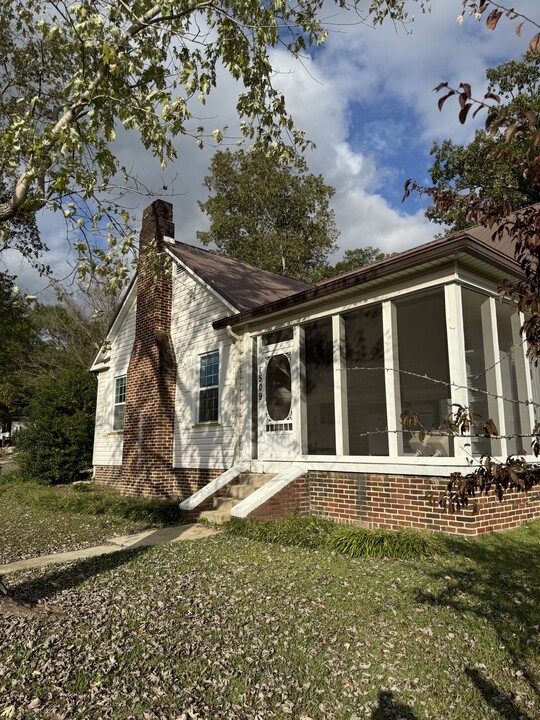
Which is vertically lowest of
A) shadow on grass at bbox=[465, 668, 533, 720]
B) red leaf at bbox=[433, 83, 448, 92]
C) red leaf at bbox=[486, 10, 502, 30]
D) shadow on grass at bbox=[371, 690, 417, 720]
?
shadow on grass at bbox=[371, 690, 417, 720]

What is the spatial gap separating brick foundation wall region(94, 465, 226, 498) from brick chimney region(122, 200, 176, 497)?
0.02 m

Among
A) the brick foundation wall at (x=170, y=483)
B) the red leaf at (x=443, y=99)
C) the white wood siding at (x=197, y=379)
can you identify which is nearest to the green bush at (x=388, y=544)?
the white wood siding at (x=197, y=379)

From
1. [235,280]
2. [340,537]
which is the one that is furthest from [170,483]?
[340,537]

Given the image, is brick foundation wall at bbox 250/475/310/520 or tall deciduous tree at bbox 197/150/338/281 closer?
brick foundation wall at bbox 250/475/310/520

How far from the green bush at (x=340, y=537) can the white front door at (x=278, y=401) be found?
1.66 m

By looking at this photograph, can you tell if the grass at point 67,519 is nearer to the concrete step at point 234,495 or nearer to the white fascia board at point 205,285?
the concrete step at point 234,495

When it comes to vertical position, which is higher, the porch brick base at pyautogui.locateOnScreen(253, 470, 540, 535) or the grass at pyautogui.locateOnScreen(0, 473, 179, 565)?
the porch brick base at pyautogui.locateOnScreen(253, 470, 540, 535)

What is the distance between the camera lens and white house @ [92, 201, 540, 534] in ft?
23.6

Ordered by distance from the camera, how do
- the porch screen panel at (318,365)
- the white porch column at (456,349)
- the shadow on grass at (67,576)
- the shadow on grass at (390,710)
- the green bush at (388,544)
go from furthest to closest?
1. the porch screen panel at (318,365)
2. the white porch column at (456,349)
3. the green bush at (388,544)
4. the shadow on grass at (67,576)
5. the shadow on grass at (390,710)

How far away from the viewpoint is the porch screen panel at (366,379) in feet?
31.6

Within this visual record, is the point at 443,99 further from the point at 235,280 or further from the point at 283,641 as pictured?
the point at 235,280

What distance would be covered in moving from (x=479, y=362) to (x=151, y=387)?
26.3 ft

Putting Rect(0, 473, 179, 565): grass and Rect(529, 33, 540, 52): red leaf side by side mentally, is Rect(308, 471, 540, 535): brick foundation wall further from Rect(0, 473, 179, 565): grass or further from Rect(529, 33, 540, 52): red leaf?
Rect(529, 33, 540, 52): red leaf

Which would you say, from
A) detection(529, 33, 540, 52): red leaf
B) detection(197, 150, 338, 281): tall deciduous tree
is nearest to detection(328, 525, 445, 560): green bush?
detection(529, 33, 540, 52): red leaf
